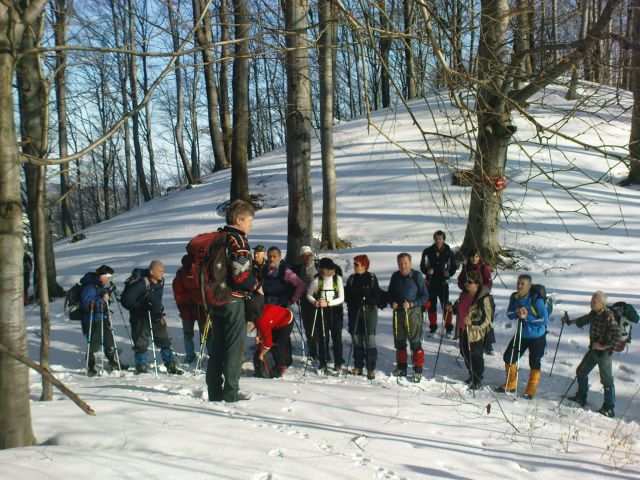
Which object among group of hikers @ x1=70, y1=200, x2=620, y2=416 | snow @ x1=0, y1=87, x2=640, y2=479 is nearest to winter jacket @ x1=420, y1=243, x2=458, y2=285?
group of hikers @ x1=70, y1=200, x2=620, y2=416

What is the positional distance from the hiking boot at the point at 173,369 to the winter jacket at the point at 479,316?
14.1 ft

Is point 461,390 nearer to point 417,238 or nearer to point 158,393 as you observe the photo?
point 158,393

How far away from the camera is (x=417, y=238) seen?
488 inches

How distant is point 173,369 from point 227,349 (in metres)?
3.43

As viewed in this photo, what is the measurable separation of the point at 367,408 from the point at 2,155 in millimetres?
3864

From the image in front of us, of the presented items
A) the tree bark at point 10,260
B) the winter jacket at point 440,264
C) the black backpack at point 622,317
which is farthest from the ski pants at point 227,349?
the winter jacket at point 440,264

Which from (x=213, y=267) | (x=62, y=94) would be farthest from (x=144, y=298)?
(x=62, y=94)

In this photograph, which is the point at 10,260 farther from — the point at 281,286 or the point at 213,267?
the point at 281,286

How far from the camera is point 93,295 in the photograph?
27.3 feet

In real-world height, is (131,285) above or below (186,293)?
above

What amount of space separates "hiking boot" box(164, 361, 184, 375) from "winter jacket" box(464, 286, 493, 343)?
14.1ft

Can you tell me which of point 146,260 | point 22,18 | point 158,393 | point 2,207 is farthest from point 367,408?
point 146,260

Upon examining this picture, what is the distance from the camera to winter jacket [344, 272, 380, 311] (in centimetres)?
807

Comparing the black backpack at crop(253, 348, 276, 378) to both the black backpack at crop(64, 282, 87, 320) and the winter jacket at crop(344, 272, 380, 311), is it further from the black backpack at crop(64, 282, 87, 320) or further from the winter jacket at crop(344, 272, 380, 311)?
the black backpack at crop(64, 282, 87, 320)
